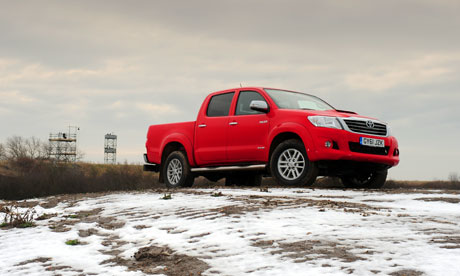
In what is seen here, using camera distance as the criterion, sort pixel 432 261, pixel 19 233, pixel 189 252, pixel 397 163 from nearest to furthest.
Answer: pixel 432 261
pixel 189 252
pixel 19 233
pixel 397 163

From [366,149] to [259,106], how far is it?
2298 millimetres

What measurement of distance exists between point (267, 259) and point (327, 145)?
5251mm

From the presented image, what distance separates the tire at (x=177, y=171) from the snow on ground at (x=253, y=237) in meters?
3.45

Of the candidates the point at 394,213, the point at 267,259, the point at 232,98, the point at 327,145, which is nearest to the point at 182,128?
the point at 232,98

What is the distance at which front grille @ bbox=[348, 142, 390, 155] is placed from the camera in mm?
9859

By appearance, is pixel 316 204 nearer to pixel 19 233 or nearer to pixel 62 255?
pixel 62 255

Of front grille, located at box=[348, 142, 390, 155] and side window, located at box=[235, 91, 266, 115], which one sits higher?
→ side window, located at box=[235, 91, 266, 115]

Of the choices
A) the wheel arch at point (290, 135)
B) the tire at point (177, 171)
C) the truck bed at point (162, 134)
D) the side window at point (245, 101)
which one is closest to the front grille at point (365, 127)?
the wheel arch at point (290, 135)

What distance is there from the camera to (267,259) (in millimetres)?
4699

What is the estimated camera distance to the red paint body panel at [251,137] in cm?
972

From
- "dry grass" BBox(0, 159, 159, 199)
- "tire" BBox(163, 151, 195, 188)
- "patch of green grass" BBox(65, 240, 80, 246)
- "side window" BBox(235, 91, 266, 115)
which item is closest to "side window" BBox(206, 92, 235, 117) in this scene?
"side window" BBox(235, 91, 266, 115)

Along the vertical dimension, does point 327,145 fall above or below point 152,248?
above

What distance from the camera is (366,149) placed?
398 inches

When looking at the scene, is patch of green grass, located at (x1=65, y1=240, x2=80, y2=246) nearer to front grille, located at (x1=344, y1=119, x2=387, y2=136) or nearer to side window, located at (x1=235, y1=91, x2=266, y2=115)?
side window, located at (x1=235, y1=91, x2=266, y2=115)
